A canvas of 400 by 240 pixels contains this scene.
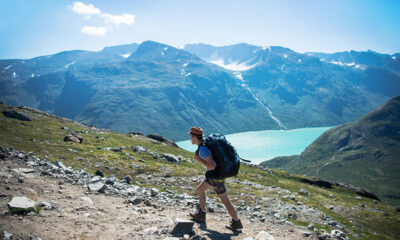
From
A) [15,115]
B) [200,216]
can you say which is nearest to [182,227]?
[200,216]

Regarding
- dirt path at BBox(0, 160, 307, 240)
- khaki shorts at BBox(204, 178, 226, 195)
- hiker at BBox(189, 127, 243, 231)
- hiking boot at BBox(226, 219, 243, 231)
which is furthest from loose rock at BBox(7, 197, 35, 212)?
hiking boot at BBox(226, 219, 243, 231)

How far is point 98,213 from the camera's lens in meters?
9.85

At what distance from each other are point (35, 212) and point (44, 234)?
1410 millimetres

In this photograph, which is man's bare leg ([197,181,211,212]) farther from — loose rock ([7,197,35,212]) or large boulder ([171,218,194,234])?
loose rock ([7,197,35,212])

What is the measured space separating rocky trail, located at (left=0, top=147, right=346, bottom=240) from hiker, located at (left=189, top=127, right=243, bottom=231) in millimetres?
455

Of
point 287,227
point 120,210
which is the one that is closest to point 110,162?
point 120,210

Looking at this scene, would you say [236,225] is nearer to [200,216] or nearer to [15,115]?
[200,216]

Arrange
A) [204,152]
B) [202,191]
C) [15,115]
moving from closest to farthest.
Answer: [204,152], [202,191], [15,115]

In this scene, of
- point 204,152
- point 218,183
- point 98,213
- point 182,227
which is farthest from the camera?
point 98,213

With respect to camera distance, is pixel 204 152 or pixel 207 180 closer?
pixel 204 152

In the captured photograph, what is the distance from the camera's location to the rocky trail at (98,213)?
8.04m

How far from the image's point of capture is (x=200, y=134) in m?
9.31

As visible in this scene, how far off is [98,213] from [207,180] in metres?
4.54

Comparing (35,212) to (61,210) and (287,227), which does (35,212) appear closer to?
(61,210)
